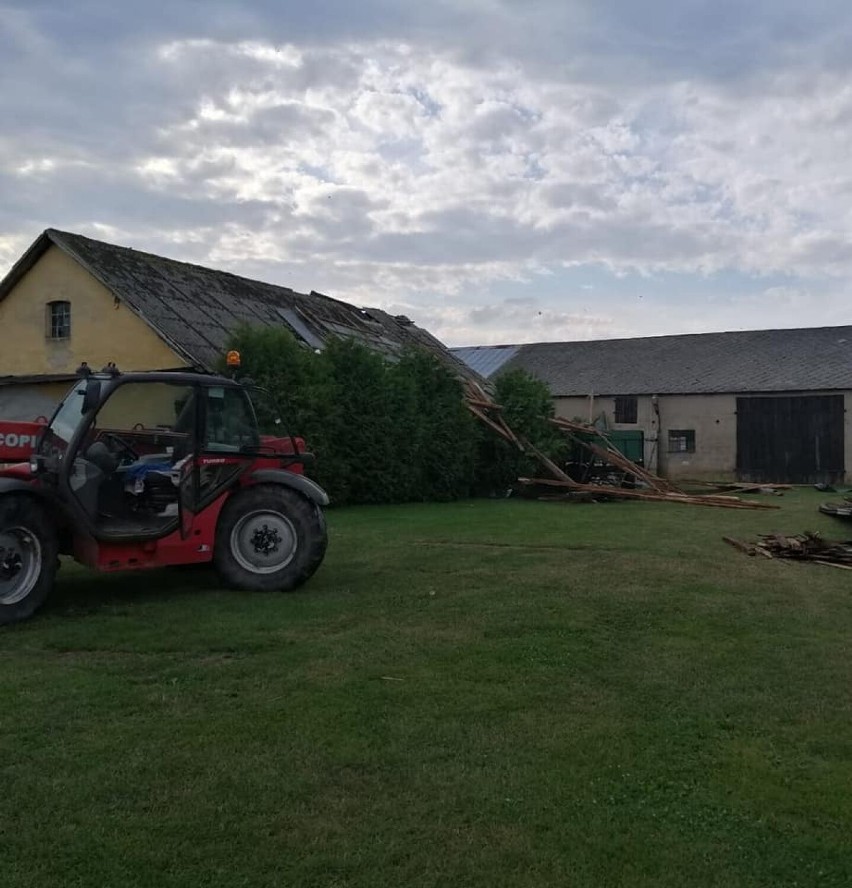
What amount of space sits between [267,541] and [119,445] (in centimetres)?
166

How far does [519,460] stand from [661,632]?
54.8 feet

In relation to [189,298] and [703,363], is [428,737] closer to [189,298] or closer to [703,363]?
[189,298]

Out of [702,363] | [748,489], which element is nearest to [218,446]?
[748,489]

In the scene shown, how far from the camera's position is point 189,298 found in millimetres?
23875

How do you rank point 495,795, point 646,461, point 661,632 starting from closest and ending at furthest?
point 495,795, point 661,632, point 646,461

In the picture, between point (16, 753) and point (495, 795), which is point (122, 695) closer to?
point (16, 753)

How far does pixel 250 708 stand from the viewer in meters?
5.30

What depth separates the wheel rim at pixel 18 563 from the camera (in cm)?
741

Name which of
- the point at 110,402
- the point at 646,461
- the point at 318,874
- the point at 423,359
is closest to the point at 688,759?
the point at 318,874

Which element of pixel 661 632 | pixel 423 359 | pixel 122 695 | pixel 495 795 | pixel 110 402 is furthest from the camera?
pixel 423 359

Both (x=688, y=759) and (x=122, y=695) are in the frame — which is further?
(x=122, y=695)

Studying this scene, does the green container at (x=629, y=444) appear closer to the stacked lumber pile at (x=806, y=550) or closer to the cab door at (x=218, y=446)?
the stacked lumber pile at (x=806, y=550)

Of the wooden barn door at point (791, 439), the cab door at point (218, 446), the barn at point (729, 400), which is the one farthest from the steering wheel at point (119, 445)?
the wooden barn door at point (791, 439)

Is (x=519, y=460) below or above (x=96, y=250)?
below
